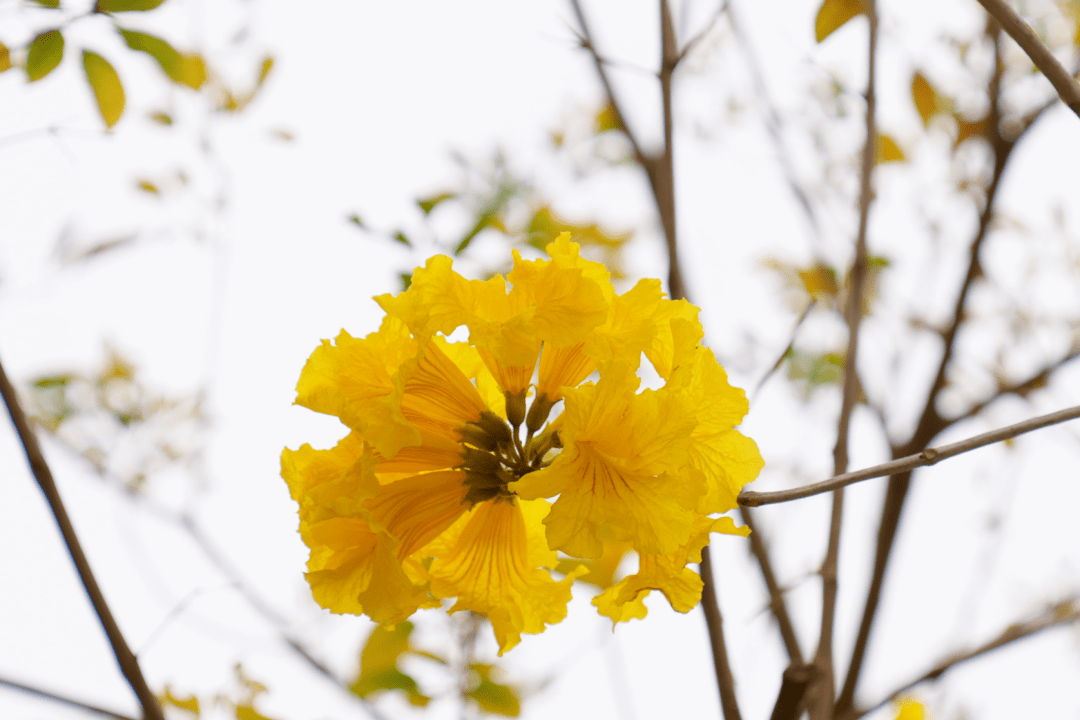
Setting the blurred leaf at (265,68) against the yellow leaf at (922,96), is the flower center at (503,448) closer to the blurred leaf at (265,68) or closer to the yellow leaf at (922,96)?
the yellow leaf at (922,96)

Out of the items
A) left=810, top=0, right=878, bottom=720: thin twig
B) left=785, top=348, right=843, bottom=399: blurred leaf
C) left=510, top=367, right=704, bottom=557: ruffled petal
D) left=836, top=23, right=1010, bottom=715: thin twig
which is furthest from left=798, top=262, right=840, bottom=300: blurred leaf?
left=510, top=367, right=704, bottom=557: ruffled petal

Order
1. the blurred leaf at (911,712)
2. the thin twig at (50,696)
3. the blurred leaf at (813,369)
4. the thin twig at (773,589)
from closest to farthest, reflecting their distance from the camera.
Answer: the thin twig at (50,696) → the thin twig at (773,589) → the blurred leaf at (911,712) → the blurred leaf at (813,369)

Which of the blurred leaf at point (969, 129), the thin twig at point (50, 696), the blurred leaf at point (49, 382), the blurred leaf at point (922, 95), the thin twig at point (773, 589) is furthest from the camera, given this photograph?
the blurred leaf at point (969, 129)

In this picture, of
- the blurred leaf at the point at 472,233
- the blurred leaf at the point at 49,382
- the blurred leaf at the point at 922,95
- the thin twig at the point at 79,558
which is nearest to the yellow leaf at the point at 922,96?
the blurred leaf at the point at 922,95

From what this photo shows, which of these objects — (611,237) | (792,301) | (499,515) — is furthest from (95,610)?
(792,301)

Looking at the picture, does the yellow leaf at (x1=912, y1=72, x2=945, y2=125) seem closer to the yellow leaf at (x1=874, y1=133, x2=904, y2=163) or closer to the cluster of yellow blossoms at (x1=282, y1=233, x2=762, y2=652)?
the yellow leaf at (x1=874, y1=133, x2=904, y2=163)

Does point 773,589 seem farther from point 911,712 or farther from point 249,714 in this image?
point 249,714
